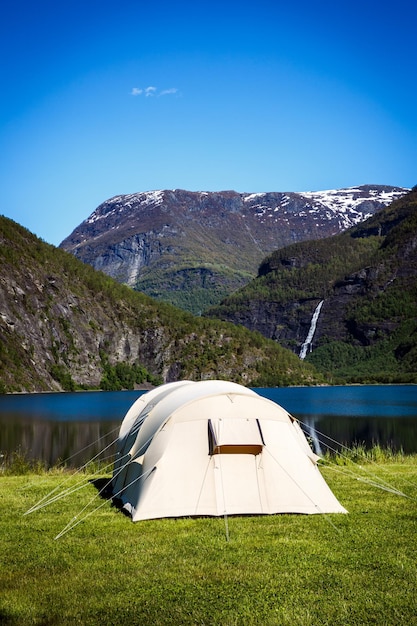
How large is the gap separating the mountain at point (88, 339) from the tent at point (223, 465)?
119 meters

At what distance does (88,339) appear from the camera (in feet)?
545

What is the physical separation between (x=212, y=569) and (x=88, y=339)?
15958cm

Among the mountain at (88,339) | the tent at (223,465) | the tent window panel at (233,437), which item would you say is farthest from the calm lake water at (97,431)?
the mountain at (88,339)

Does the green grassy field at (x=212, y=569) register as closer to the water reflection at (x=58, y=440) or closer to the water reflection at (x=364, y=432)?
the water reflection at (x=58, y=440)

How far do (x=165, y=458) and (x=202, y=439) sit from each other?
2.96 ft

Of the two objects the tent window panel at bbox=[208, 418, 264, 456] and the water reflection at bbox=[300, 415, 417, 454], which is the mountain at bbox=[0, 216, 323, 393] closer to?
the water reflection at bbox=[300, 415, 417, 454]

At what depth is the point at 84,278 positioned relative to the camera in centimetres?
18600

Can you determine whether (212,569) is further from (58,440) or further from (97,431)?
(97,431)

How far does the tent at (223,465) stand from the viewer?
1316 cm

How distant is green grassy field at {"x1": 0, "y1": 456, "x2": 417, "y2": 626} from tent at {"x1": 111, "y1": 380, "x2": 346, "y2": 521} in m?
0.42

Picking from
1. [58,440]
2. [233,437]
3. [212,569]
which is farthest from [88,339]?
[212,569]

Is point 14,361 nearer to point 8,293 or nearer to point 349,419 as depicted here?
point 8,293

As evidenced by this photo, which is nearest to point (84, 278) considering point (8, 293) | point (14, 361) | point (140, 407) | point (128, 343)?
point (128, 343)

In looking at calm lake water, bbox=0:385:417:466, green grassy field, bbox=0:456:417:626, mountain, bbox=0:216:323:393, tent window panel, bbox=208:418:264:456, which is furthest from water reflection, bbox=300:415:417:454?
mountain, bbox=0:216:323:393
